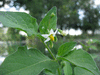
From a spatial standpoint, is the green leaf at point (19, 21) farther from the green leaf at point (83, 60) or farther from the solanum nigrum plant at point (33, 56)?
the green leaf at point (83, 60)

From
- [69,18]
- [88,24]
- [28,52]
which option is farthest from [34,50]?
[88,24]

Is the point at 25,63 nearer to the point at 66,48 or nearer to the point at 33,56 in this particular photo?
the point at 33,56

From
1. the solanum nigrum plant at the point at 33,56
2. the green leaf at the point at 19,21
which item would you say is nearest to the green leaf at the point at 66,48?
the solanum nigrum plant at the point at 33,56

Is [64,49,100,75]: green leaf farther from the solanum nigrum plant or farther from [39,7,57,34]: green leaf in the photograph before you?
[39,7,57,34]: green leaf

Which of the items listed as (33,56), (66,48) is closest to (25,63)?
(33,56)

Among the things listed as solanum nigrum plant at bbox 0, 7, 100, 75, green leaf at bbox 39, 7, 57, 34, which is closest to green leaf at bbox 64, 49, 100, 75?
solanum nigrum plant at bbox 0, 7, 100, 75
